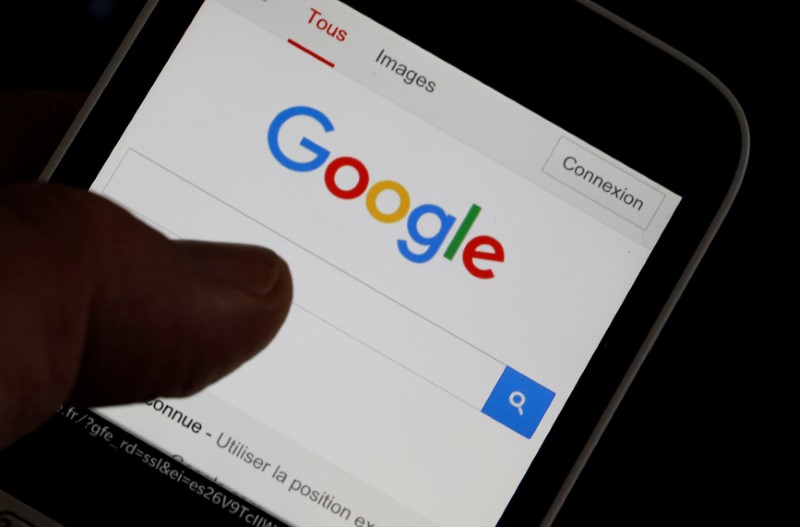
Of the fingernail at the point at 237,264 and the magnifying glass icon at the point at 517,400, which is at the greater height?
the magnifying glass icon at the point at 517,400

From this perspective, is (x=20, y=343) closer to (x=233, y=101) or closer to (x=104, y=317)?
(x=104, y=317)

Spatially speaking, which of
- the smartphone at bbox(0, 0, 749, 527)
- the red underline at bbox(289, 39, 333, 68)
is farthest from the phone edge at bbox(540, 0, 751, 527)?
the red underline at bbox(289, 39, 333, 68)

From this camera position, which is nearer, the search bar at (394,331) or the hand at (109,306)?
the hand at (109,306)

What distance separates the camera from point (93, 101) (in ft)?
1.22

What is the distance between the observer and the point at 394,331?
0.37 metres

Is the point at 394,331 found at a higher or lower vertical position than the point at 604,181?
lower

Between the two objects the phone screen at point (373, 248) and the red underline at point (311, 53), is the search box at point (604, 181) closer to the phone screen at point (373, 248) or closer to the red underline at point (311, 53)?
the phone screen at point (373, 248)

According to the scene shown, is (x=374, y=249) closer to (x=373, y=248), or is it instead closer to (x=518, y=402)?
(x=373, y=248)

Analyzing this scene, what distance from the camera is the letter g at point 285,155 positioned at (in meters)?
0.38

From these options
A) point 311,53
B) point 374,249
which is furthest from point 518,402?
point 311,53

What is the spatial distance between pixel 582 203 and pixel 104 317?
9.2 inches

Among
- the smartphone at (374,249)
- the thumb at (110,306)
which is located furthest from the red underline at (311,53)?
the thumb at (110,306)

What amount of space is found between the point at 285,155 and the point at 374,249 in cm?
7

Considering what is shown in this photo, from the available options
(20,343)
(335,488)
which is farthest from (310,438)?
(20,343)
